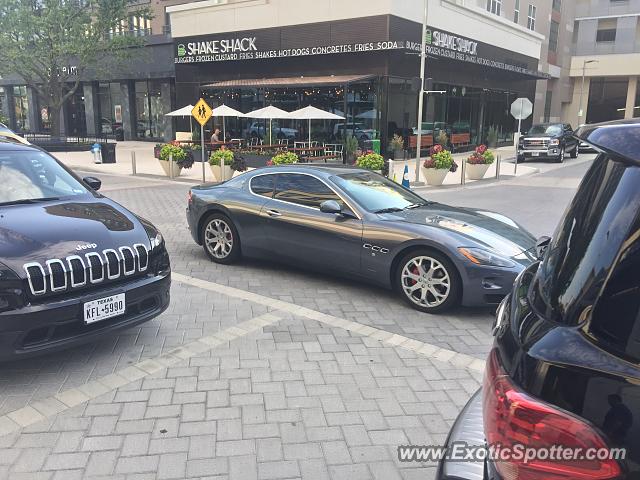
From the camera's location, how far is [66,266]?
3789 millimetres

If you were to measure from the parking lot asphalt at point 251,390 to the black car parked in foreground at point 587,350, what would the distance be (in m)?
1.77

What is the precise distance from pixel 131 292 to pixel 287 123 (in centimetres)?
2307

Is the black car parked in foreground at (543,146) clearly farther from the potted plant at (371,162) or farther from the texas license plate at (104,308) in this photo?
the texas license plate at (104,308)

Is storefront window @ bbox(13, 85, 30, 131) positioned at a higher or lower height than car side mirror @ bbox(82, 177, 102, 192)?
higher

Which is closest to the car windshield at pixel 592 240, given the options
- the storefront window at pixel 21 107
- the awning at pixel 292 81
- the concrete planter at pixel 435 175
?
the concrete planter at pixel 435 175

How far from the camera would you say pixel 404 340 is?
16.1 ft

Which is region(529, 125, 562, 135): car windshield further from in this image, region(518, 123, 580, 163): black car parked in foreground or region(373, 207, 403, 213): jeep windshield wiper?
region(373, 207, 403, 213): jeep windshield wiper

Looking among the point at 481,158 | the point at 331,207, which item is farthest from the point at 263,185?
the point at 481,158

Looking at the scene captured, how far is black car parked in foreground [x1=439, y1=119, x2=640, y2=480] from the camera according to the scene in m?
1.32

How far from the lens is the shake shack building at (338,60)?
22.7 meters

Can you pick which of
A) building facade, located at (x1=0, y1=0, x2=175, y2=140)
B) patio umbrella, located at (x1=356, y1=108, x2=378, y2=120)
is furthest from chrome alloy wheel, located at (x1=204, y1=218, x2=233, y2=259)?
building facade, located at (x1=0, y1=0, x2=175, y2=140)

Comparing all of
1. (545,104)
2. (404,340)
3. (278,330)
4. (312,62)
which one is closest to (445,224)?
(404,340)

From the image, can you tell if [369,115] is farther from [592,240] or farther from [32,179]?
[592,240]

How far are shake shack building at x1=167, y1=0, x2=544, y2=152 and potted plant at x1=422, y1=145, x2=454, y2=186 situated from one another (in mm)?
4800
